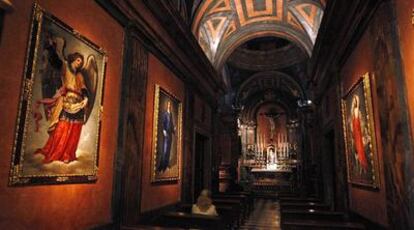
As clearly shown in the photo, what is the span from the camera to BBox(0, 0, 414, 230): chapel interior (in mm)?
2652

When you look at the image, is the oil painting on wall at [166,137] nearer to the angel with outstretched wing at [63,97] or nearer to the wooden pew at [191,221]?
the wooden pew at [191,221]

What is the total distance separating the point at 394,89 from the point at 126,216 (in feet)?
12.4

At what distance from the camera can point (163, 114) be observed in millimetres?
5680

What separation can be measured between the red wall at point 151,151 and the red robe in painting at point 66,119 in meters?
1.81

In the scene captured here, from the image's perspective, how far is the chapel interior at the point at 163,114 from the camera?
2.65m

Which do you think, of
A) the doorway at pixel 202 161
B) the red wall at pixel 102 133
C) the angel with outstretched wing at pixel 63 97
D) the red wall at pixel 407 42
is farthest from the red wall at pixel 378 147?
the doorway at pixel 202 161

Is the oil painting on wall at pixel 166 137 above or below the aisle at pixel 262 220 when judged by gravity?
above

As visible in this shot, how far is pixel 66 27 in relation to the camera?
3.15m

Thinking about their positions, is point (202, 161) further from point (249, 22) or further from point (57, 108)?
point (57, 108)

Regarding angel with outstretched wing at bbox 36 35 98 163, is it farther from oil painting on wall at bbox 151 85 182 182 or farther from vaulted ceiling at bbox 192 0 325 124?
vaulted ceiling at bbox 192 0 325 124

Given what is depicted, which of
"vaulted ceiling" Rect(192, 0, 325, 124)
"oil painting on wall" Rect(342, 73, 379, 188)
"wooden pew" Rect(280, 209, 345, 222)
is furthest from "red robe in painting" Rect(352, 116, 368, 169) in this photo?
"vaulted ceiling" Rect(192, 0, 325, 124)

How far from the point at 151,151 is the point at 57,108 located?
2387 millimetres

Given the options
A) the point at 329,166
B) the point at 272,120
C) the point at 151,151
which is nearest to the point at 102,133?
the point at 151,151

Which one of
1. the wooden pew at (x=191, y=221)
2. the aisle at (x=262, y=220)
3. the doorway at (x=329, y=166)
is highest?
the doorway at (x=329, y=166)
